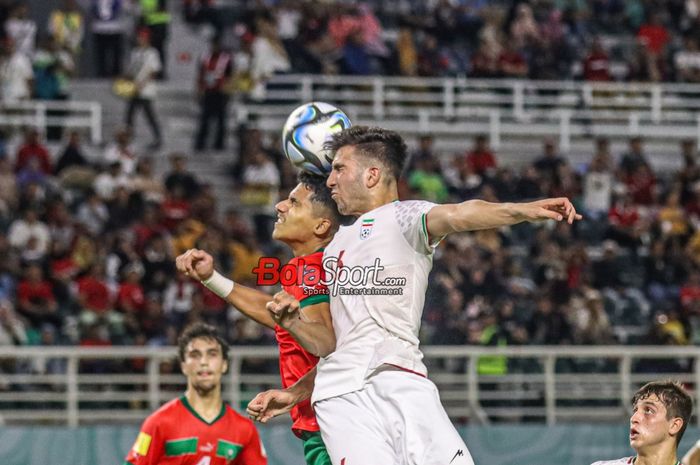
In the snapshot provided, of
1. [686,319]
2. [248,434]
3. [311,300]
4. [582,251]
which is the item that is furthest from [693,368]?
[311,300]

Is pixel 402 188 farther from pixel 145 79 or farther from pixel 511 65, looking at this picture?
pixel 511 65

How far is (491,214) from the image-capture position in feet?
19.0

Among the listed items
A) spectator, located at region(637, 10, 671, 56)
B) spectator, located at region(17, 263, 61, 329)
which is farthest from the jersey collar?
spectator, located at region(637, 10, 671, 56)

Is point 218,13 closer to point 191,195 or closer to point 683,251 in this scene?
point 191,195

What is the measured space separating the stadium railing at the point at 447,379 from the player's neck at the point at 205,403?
4323 millimetres

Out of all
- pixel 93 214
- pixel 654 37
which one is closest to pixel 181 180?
pixel 93 214

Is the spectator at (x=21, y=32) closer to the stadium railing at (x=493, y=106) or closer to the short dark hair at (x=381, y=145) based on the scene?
the stadium railing at (x=493, y=106)

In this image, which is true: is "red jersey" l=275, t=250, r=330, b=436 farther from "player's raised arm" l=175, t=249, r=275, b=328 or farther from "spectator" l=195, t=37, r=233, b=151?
"spectator" l=195, t=37, r=233, b=151

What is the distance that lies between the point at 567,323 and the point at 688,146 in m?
5.03

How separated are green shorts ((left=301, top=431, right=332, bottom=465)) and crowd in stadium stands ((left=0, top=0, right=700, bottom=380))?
823cm

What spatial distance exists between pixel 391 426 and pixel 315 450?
1.76ft

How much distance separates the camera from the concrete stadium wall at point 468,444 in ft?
42.7

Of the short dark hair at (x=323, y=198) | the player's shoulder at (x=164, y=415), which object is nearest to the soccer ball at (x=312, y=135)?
the short dark hair at (x=323, y=198)

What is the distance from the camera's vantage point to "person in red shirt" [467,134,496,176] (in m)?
19.0
